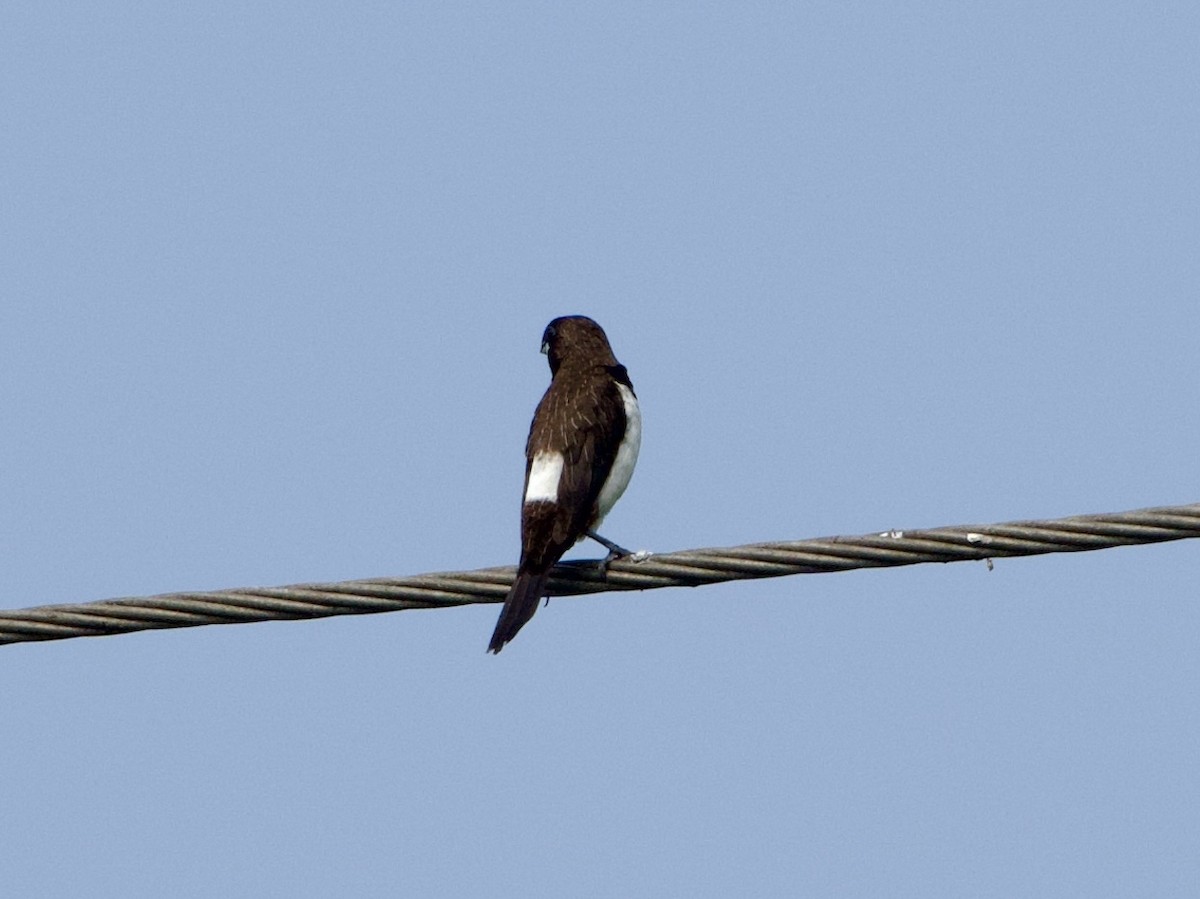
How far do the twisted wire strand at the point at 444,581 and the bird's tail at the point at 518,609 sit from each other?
686 millimetres

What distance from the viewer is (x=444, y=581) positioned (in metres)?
7.67

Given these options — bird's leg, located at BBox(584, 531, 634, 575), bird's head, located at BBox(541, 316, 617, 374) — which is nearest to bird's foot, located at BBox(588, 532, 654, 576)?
bird's leg, located at BBox(584, 531, 634, 575)

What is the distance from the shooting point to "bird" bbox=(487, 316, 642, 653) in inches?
334

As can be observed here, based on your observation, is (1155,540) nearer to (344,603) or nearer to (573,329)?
(344,603)

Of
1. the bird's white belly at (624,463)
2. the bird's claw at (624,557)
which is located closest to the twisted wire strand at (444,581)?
the bird's claw at (624,557)

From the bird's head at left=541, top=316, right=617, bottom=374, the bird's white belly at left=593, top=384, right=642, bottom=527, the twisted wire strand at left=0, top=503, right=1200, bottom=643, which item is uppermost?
the bird's head at left=541, top=316, right=617, bottom=374

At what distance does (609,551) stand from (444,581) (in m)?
1.51

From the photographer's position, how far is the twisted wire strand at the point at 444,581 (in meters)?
7.30

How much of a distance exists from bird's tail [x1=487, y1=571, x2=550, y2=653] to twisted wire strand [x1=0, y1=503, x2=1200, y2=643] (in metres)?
0.69

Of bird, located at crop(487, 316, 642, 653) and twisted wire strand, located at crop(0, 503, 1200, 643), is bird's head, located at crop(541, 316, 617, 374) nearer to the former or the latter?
bird, located at crop(487, 316, 642, 653)

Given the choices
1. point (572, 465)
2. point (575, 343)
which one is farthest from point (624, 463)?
point (575, 343)

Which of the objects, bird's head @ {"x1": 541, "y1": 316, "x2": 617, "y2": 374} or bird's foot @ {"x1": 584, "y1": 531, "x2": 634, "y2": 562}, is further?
bird's head @ {"x1": 541, "y1": 316, "x2": 617, "y2": 374}

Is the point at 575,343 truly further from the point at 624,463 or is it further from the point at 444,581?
the point at 444,581

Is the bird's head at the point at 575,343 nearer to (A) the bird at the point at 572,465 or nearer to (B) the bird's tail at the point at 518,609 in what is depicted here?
(A) the bird at the point at 572,465
